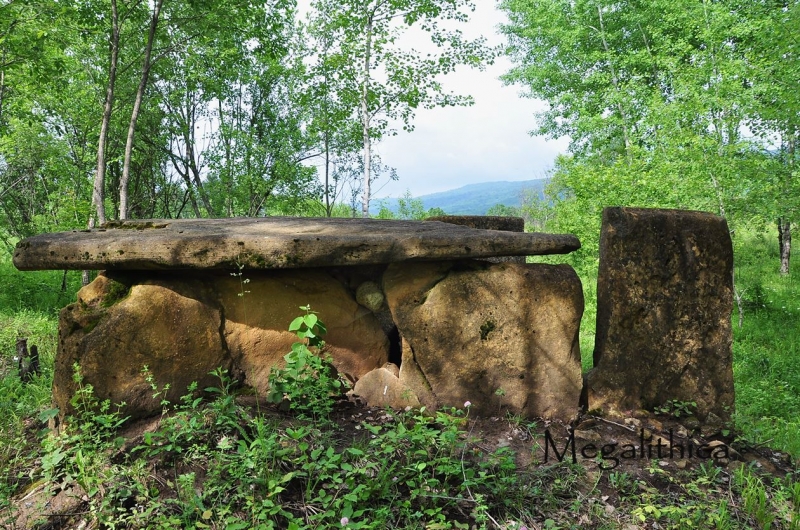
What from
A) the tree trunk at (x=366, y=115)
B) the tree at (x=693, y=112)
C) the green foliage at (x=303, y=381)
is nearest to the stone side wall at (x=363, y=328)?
the green foliage at (x=303, y=381)

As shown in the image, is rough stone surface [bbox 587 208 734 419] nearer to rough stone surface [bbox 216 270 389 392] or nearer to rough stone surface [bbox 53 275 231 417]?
rough stone surface [bbox 216 270 389 392]

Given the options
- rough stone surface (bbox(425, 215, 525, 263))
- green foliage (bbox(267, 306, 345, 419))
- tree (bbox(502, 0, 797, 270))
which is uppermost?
tree (bbox(502, 0, 797, 270))

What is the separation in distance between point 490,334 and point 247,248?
170 centimetres

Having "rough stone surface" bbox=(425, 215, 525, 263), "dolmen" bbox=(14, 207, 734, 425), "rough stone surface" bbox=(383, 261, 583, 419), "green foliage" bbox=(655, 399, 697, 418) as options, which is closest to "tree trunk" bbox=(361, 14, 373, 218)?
"rough stone surface" bbox=(425, 215, 525, 263)

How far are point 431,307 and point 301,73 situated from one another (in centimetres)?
1539

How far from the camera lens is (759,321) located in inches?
333

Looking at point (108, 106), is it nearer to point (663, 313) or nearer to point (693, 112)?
point (663, 313)

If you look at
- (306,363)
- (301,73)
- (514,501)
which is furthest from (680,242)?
(301,73)

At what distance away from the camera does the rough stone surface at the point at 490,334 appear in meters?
3.45

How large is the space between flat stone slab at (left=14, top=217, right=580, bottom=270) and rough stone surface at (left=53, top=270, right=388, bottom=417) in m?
0.23

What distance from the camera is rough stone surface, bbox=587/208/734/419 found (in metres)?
3.69

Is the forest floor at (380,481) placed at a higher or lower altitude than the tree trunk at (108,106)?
lower

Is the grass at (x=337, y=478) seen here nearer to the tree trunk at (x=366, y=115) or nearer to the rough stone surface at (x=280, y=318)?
the rough stone surface at (x=280, y=318)

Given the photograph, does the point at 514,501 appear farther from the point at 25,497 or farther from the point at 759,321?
the point at 759,321
